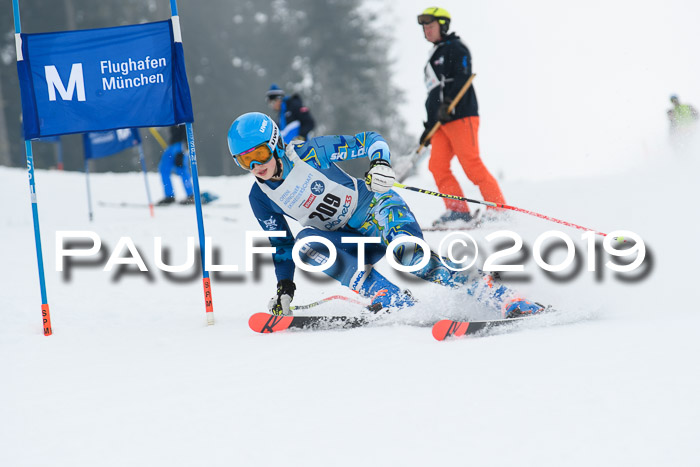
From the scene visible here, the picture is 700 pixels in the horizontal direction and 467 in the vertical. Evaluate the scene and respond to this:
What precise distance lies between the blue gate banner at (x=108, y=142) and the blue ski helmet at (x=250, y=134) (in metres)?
6.18

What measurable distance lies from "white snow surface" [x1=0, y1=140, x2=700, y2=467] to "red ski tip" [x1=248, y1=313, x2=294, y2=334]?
6cm

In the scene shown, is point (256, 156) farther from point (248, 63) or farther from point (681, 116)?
point (248, 63)

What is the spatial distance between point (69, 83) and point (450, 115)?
3.44 metres

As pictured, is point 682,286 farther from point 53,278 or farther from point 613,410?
point 53,278

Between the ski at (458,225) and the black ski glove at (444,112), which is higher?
the black ski glove at (444,112)

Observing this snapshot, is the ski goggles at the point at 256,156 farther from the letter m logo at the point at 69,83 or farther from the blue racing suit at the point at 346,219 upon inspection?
the letter m logo at the point at 69,83

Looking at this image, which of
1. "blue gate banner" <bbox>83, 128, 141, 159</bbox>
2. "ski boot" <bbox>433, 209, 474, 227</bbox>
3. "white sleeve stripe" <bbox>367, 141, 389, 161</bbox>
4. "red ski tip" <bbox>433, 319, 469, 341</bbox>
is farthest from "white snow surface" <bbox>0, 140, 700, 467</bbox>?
"blue gate banner" <bbox>83, 128, 141, 159</bbox>

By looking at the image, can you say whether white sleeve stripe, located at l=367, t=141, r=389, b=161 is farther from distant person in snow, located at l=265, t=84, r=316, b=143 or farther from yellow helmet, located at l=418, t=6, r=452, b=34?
distant person in snow, located at l=265, t=84, r=316, b=143

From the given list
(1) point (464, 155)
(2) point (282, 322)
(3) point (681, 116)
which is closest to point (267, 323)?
(2) point (282, 322)

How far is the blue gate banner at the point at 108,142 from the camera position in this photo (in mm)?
9203

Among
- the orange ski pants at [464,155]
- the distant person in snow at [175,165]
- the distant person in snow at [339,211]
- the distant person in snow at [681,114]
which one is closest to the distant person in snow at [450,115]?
the orange ski pants at [464,155]

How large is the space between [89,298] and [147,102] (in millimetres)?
1821

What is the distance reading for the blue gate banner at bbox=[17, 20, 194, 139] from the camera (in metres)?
3.91

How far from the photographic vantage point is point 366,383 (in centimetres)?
240
